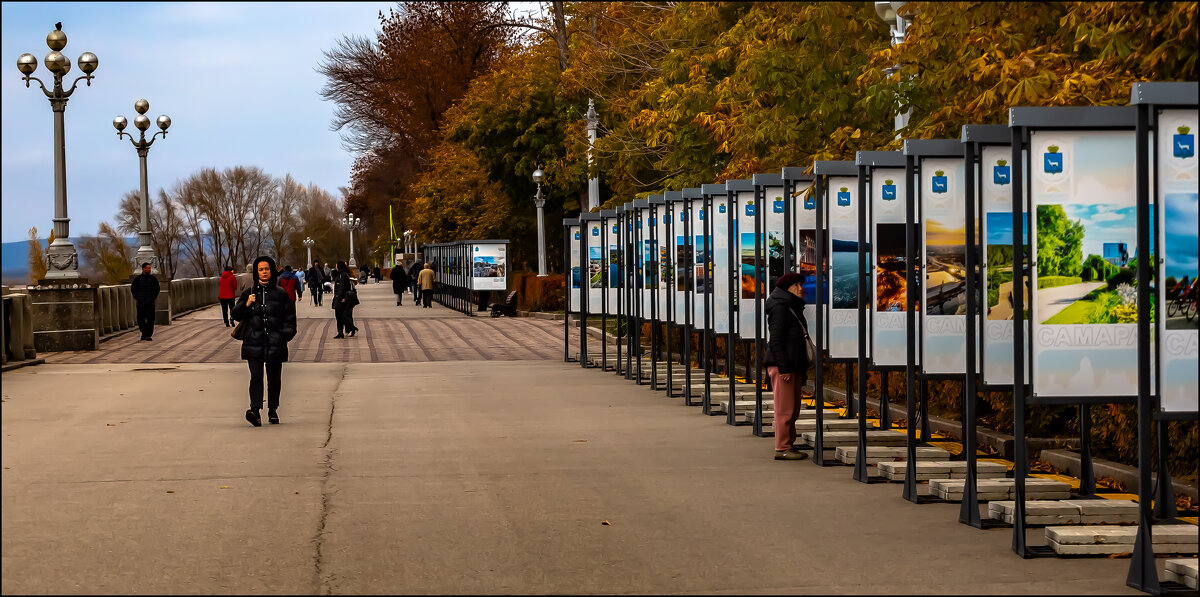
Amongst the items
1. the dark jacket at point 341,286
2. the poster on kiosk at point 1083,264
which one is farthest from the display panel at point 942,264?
the dark jacket at point 341,286

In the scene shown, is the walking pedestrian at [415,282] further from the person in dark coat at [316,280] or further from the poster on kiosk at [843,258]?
the poster on kiosk at [843,258]

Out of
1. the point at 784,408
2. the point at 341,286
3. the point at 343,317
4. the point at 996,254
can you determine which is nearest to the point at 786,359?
the point at 784,408

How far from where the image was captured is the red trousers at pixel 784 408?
12594mm

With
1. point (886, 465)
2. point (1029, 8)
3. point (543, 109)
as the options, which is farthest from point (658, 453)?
point (543, 109)

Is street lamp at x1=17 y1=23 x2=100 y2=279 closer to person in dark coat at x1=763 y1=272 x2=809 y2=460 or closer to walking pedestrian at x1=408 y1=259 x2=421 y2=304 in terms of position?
person in dark coat at x1=763 y1=272 x2=809 y2=460

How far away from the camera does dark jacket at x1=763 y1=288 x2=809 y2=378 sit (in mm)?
12625

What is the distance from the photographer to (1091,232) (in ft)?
27.4

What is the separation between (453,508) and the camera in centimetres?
990

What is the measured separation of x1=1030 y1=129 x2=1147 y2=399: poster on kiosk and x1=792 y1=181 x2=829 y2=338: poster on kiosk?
593 centimetres

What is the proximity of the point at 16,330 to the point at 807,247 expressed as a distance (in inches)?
600

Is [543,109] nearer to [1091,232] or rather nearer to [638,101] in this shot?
[638,101]

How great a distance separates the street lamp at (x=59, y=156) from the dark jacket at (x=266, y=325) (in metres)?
14.0

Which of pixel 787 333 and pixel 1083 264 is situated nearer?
pixel 1083 264

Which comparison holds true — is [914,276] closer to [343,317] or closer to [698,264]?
[698,264]
